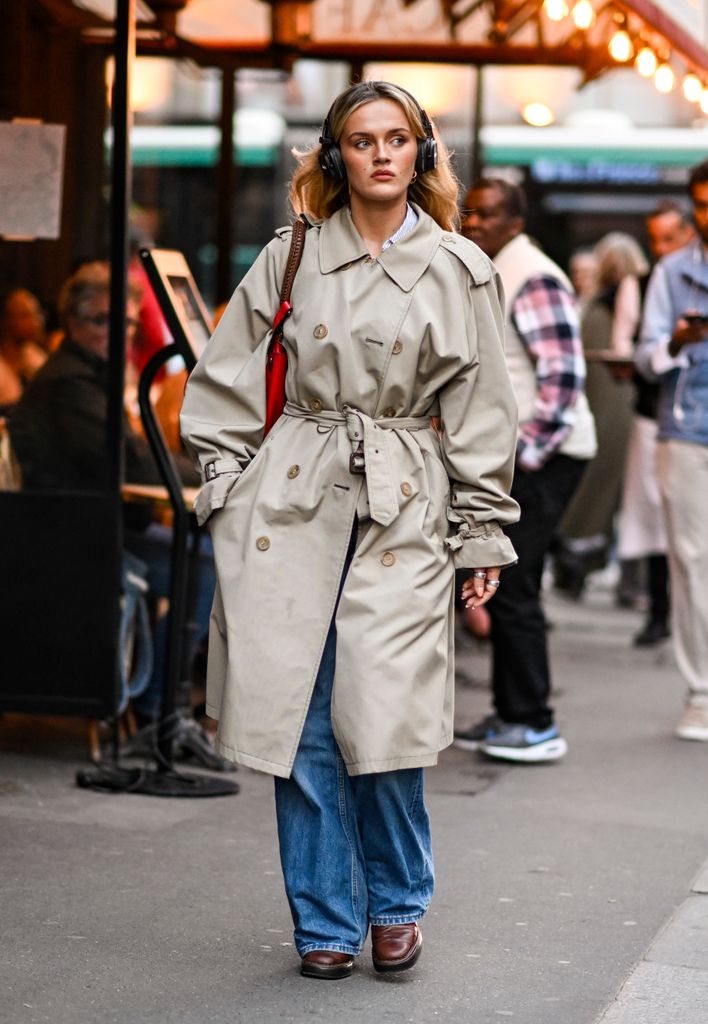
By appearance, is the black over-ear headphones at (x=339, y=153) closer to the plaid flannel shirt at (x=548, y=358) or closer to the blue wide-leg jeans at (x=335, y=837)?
the blue wide-leg jeans at (x=335, y=837)

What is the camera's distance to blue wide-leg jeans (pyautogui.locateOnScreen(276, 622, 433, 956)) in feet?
12.6

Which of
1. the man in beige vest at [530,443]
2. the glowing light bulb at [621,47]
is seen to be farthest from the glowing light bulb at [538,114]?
the man in beige vest at [530,443]

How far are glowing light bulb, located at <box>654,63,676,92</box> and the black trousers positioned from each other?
3.51 meters

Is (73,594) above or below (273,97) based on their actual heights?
below

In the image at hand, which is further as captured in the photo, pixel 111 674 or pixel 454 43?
pixel 454 43

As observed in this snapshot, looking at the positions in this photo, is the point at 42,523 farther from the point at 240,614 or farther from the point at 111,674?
the point at 240,614

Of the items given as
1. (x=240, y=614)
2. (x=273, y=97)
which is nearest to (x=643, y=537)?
(x=273, y=97)

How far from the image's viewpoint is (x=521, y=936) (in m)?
4.34

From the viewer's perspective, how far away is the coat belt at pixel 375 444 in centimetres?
377

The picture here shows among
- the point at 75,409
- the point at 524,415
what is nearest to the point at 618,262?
the point at 524,415

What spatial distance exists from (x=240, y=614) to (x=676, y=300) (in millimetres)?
3741

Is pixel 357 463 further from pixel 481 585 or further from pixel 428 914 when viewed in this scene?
pixel 428 914

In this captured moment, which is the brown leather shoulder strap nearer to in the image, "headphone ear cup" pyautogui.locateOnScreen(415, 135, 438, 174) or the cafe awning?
"headphone ear cup" pyautogui.locateOnScreen(415, 135, 438, 174)

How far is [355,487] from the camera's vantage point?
3.82 m
